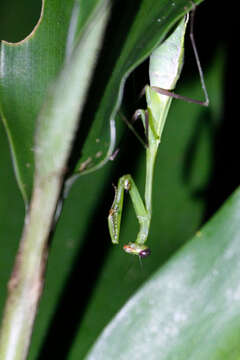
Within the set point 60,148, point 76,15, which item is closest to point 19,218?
point 60,148

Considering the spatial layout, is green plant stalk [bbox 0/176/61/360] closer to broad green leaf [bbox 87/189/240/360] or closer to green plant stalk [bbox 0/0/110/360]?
green plant stalk [bbox 0/0/110/360]

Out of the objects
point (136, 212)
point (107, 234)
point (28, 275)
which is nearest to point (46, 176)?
point (28, 275)

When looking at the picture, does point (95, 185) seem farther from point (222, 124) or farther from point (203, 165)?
point (222, 124)

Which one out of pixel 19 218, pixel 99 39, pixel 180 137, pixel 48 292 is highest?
pixel 99 39

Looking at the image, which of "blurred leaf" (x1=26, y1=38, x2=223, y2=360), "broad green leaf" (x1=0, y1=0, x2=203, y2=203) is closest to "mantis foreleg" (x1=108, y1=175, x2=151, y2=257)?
"blurred leaf" (x1=26, y1=38, x2=223, y2=360)

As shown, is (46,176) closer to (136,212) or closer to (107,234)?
(136,212)

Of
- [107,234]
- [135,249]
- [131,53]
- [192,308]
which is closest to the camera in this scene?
[131,53]
